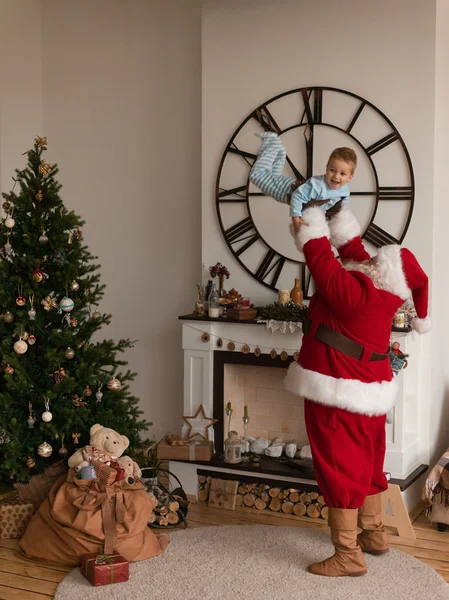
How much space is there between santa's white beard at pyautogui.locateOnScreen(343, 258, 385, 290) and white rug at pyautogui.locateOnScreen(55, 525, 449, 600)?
1.28 m

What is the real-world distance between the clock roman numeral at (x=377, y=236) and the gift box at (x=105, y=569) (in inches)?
83.6

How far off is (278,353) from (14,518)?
1.64 meters

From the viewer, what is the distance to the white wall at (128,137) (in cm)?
504

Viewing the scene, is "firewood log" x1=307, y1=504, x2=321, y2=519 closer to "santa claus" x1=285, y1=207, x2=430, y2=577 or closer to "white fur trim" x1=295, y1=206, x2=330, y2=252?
"santa claus" x1=285, y1=207, x2=430, y2=577

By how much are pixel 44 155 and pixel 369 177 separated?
96.2 inches

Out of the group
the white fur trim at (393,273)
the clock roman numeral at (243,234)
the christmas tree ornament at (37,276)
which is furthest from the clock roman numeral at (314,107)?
the christmas tree ornament at (37,276)

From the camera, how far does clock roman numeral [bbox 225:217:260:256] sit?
15.1 feet

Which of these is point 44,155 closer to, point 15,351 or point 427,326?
point 15,351

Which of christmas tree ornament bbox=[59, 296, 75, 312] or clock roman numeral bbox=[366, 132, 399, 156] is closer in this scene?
christmas tree ornament bbox=[59, 296, 75, 312]

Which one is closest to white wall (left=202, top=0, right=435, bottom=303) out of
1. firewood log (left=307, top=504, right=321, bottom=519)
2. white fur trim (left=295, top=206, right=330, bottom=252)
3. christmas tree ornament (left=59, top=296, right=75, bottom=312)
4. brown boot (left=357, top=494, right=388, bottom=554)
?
white fur trim (left=295, top=206, right=330, bottom=252)

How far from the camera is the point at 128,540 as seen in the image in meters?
3.54

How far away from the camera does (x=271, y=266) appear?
4.57 m

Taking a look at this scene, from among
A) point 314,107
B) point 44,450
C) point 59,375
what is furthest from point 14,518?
point 314,107

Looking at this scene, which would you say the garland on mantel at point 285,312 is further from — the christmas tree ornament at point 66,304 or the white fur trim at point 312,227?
the christmas tree ornament at point 66,304
